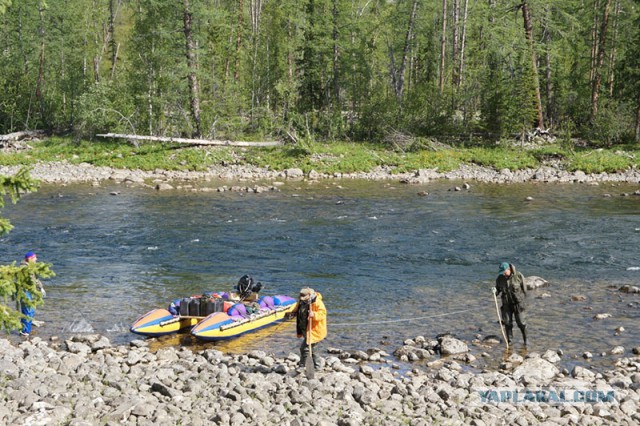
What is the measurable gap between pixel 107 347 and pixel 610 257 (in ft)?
49.9

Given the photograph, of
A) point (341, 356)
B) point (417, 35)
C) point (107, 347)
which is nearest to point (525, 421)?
point (341, 356)

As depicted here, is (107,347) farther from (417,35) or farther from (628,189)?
(417,35)

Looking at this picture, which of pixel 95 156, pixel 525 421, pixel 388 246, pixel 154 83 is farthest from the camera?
pixel 154 83

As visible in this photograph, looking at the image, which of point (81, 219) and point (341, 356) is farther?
point (81, 219)

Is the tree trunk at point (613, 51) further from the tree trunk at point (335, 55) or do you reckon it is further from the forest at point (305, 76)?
the tree trunk at point (335, 55)

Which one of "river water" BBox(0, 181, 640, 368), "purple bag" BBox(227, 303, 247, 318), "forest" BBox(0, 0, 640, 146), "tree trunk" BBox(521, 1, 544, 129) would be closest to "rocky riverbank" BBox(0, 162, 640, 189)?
"river water" BBox(0, 181, 640, 368)

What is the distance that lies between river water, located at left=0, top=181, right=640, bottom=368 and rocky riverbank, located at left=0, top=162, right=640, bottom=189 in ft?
9.10

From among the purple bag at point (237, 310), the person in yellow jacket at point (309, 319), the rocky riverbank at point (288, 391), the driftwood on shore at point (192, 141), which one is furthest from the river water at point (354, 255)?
the driftwood on shore at point (192, 141)

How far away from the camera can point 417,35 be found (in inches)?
1991

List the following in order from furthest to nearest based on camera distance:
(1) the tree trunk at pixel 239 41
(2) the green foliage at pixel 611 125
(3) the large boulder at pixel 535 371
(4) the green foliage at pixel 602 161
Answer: (1) the tree trunk at pixel 239 41 < (2) the green foliage at pixel 611 125 < (4) the green foliage at pixel 602 161 < (3) the large boulder at pixel 535 371

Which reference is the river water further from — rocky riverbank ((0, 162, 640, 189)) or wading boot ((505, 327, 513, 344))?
rocky riverbank ((0, 162, 640, 189))

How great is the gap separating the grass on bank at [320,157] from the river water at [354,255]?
5481 mm

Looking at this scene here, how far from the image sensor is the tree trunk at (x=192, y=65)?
3941 cm

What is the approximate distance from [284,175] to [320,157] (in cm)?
335
